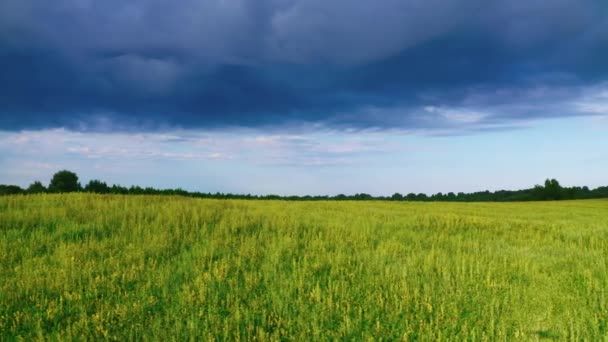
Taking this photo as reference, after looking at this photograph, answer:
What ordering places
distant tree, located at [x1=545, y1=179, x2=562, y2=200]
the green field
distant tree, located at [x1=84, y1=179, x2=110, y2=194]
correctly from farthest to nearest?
distant tree, located at [x1=545, y1=179, x2=562, y2=200] → distant tree, located at [x1=84, y1=179, x2=110, y2=194] → the green field

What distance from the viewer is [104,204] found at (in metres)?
19.1

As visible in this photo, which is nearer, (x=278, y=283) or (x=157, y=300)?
(x=157, y=300)

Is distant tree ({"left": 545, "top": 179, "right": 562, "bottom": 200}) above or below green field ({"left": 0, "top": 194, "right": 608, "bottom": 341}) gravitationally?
above

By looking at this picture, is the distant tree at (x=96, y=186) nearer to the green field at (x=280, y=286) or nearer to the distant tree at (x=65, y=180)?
the distant tree at (x=65, y=180)

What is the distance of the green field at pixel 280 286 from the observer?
626 centimetres

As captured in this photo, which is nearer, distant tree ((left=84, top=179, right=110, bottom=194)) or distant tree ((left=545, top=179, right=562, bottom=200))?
distant tree ((left=84, top=179, right=110, bottom=194))

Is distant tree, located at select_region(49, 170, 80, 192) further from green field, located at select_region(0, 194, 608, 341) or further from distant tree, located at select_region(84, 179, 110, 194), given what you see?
green field, located at select_region(0, 194, 608, 341)

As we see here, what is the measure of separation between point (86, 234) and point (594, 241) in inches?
643

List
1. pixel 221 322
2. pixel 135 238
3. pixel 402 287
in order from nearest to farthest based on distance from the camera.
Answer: pixel 221 322, pixel 402 287, pixel 135 238

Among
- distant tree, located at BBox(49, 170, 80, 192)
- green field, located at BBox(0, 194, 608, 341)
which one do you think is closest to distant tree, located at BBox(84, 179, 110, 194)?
distant tree, located at BBox(49, 170, 80, 192)

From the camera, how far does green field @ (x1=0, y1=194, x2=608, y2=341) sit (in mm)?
6258

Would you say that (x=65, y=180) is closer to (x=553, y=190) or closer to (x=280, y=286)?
(x=280, y=286)

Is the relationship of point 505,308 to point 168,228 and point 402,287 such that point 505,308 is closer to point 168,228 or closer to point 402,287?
point 402,287

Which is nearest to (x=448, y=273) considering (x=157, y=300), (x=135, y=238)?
(x=157, y=300)
